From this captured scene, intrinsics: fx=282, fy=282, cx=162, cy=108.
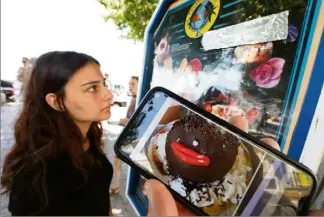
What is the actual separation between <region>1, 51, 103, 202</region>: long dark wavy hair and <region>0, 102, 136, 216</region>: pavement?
0.11 m

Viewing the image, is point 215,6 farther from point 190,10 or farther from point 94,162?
point 94,162

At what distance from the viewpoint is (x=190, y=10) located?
935mm

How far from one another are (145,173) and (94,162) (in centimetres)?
23

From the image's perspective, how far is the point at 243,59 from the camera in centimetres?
74

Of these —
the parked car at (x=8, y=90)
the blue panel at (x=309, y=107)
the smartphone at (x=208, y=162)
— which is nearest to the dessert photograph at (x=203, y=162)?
the smartphone at (x=208, y=162)

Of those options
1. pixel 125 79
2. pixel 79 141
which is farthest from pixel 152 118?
pixel 125 79

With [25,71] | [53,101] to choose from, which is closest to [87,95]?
[53,101]

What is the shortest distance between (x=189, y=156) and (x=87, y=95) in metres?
0.30

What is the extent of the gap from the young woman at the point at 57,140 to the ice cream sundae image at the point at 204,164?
0.67 ft

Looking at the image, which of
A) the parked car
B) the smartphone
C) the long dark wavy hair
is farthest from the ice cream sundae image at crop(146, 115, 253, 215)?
the parked car

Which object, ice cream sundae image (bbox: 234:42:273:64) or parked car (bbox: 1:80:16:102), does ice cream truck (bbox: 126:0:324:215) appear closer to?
ice cream sundae image (bbox: 234:42:273:64)

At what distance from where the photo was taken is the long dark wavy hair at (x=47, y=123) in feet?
2.33

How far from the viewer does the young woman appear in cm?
67

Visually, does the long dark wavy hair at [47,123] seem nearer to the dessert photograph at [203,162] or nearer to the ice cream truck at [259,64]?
the dessert photograph at [203,162]
